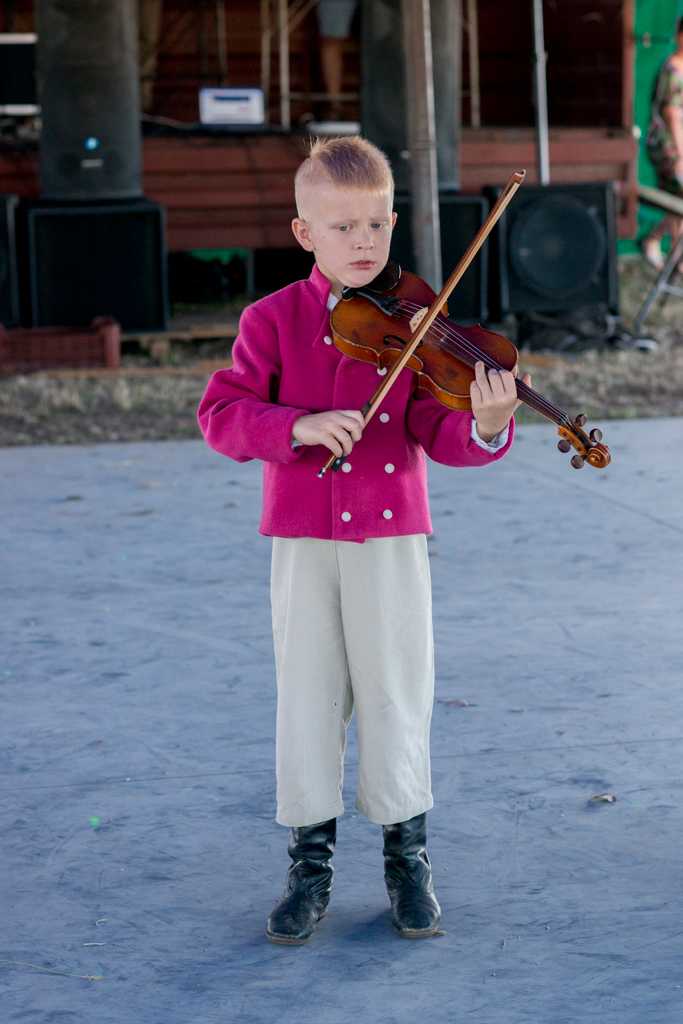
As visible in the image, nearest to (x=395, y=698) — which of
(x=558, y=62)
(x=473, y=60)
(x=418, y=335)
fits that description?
(x=418, y=335)

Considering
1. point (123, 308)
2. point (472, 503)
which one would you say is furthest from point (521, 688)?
point (123, 308)

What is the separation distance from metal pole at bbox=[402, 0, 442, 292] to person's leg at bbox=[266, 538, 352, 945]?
4647mm

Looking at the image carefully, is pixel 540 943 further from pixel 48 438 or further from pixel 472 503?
pixel 48 438

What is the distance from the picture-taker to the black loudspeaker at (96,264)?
773 cm

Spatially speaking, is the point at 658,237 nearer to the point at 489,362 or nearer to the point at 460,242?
the point at 460,242

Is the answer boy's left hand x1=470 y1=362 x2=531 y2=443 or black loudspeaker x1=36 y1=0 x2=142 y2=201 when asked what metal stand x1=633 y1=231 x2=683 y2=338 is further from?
boy's left hand x1=470 y1=362 x2=531 y2=443

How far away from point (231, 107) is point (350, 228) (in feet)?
27.0

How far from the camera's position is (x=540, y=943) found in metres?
1.98

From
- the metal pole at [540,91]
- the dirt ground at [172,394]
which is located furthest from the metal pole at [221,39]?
the dirt ground at [172,394]

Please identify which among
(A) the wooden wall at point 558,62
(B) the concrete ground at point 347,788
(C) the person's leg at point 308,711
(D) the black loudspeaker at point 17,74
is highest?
(A) the wooden wall at point 558,62

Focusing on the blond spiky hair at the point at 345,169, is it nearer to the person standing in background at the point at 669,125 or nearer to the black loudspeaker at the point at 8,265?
the black loudspeaker at the point at 8,265

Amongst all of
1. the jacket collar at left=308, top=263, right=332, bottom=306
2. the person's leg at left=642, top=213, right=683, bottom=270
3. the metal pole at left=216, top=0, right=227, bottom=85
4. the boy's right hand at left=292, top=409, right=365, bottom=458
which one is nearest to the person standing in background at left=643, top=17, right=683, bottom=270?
the person's leg at left=642, top=213, right=683, bottom=270

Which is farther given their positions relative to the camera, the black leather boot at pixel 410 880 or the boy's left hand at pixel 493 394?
the black leather boot at pixel 410 880

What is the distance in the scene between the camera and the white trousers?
2059 mm
